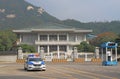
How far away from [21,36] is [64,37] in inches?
482

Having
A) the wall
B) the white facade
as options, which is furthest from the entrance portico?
the wall

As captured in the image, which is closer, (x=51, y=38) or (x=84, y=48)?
(x=84, y=48)

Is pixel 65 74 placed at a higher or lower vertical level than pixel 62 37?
lower

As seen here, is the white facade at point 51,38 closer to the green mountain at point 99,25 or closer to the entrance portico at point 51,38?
the entrance portico at point 51,38

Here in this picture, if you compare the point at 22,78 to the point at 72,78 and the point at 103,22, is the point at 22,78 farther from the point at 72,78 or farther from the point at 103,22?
the point at 103,22

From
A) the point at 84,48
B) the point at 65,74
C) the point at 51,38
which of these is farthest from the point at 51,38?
the point at 65,74

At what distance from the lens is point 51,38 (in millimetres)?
108000

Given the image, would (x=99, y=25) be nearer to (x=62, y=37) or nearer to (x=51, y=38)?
(x=62, y=37)

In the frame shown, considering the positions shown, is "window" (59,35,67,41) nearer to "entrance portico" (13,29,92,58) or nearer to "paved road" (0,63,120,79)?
"entrance portico" (13,29,92,58)

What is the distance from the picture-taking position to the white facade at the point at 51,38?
10606 cm

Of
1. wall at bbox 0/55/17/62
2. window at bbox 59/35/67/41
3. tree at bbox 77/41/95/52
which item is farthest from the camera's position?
window at bbox 59/35/67/41

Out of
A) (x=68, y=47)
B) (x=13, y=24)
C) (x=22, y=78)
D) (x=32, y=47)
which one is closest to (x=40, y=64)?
(x=22, y=78)

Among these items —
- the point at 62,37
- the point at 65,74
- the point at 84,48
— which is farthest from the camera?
the point at 62,37

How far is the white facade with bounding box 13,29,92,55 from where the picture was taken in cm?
10606
